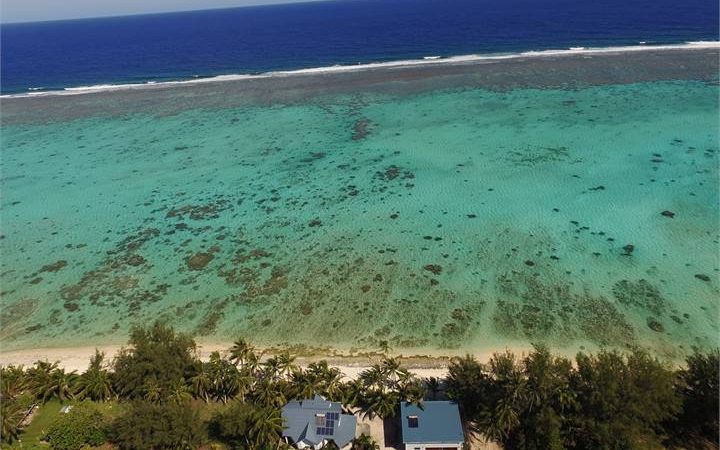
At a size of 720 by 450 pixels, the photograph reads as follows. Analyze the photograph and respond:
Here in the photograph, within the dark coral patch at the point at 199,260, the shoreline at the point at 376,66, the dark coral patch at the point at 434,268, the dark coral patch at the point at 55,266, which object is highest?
the shoreline at the point at 376,66

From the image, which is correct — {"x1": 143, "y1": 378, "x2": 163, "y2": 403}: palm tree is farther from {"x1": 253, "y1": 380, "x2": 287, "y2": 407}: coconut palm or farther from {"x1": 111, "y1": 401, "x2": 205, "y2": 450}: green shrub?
{"x1": 253, "y1": 380, "x2": 287, "y2": 407}: coconut palm

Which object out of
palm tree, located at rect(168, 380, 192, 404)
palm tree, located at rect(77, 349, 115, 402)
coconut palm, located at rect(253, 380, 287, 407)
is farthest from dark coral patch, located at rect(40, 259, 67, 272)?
coconut palm, located at rect(253, 380, 287, 407)

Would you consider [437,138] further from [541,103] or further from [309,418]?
[309,418]

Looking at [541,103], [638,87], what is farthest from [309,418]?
[638,87]

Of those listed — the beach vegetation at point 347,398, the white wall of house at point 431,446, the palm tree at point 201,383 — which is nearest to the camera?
the beach vegetation at point 347,398

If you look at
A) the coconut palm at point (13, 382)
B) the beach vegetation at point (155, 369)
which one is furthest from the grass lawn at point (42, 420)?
the coconut palm at point (13, 382)

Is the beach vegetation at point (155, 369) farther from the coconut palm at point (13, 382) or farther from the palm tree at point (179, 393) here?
the coconut palm at point (13, 382)

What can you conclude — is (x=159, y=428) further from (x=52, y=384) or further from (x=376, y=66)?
(x=376, y=66)
